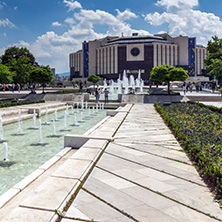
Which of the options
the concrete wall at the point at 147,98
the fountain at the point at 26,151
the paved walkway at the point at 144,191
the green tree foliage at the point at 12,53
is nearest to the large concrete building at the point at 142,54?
the green tree foliage at the point at 12,53

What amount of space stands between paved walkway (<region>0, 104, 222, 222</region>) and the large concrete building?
87.1 m

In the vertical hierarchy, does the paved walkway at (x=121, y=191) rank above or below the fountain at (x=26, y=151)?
above

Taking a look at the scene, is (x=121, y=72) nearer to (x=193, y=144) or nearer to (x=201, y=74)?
(x=201, y=74)

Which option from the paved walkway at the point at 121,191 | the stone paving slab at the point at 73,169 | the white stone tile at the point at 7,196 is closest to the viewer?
the paved walkway at the point at 121,191

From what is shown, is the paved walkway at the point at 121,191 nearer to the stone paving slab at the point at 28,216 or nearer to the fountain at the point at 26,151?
the stone paving slab at the point at 28,216

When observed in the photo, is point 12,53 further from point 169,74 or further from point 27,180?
point 27,180

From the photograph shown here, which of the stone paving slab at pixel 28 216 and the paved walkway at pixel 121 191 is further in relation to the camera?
the paved walkway at pixel 121 191

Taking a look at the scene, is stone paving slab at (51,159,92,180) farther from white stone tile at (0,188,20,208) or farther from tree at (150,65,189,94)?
tree at (150,65,189,94)

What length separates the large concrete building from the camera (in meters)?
89.8

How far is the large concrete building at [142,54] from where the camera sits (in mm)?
89750

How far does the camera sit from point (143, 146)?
20.8 ft

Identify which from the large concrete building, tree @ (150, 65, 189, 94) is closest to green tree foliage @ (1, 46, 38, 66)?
the large concrete building

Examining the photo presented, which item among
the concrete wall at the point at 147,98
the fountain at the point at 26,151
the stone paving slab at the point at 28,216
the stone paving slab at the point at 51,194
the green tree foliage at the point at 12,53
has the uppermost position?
the green tree foliage at the point at 12,53

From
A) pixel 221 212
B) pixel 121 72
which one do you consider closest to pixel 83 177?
pixel 221 212
